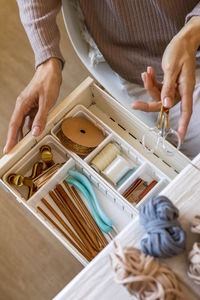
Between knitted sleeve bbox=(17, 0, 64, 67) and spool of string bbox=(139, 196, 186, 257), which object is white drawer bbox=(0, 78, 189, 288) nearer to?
knitted sleeve bbox=(17, 0, 64, 67)

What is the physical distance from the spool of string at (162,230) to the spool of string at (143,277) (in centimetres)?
2

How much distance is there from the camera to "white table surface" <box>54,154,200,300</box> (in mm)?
587

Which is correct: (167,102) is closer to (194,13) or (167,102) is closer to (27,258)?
(194,13)

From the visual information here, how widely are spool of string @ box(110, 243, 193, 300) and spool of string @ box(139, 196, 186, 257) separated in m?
0.02

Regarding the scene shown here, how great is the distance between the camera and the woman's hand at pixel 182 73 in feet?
2.94

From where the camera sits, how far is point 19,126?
38.8 inches

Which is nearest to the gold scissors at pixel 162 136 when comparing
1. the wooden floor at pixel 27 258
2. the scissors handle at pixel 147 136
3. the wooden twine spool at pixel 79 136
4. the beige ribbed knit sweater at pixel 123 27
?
the scissors handle at pixel 147 136

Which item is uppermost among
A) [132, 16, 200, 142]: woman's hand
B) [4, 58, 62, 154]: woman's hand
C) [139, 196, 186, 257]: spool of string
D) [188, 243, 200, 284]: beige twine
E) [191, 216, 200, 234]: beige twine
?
[4, 58, 62, 154]: woman's hand

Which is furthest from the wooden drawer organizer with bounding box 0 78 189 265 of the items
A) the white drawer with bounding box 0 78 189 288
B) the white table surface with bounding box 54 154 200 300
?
the white table surface with bounding box 54 154 200 300

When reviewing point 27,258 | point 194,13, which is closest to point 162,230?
point 194,13

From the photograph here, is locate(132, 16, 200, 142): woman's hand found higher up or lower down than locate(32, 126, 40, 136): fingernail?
lower down

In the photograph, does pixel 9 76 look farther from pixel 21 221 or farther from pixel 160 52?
pixel 160 52

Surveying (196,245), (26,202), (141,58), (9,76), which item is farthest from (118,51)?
(9,76)

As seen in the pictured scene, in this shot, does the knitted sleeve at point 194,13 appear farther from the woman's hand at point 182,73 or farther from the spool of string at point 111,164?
the spool of string at point 111,164
